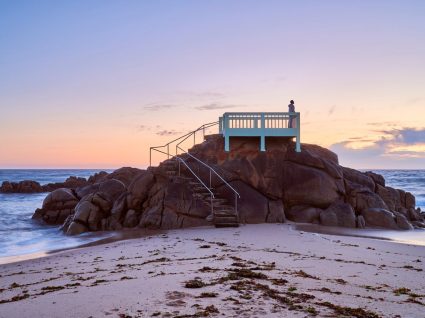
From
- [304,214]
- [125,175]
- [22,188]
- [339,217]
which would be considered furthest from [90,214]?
[22,188]

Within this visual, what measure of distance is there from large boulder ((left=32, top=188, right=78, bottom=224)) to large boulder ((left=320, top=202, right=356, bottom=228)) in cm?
1377

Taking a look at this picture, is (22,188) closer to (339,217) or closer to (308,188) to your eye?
(308,188)

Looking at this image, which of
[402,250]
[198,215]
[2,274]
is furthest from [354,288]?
[198,215]

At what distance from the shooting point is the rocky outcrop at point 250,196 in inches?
718

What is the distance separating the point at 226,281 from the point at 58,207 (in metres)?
19.4

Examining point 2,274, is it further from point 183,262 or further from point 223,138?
point 223,138

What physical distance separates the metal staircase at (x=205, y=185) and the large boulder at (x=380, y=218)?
580 centimetres

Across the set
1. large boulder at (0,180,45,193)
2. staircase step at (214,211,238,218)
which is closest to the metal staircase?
staircase step at (214,211,238,218)

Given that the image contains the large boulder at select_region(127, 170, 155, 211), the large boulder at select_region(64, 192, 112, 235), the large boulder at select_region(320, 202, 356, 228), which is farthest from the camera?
the large boulder at select_region(127, 170, 155, 211)

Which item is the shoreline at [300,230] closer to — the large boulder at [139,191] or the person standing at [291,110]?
the large boulder at [139,191]

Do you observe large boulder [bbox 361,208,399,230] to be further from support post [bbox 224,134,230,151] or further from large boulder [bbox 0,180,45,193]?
large boulder [bbox 0,180,45,193]

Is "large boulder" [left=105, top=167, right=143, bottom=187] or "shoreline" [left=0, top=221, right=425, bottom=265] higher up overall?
"large boulder" [left=105, top=167, right=143, bottom=187]

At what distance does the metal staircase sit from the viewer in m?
17.0

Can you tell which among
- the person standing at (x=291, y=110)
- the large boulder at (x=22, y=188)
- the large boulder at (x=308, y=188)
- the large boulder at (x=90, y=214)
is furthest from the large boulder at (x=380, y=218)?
the large boulder at (x=22, y=188)
